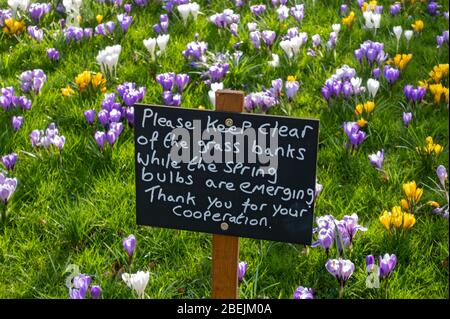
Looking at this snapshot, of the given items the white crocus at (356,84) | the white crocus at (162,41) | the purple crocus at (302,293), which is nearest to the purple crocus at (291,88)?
the white crocus at (356,84)

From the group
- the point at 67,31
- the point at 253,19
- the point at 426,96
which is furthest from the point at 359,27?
the point at 67,31

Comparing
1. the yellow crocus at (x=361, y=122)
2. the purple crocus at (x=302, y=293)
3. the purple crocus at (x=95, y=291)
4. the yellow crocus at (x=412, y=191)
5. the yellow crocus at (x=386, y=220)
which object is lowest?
the purple crocus at (x=95, y=291)

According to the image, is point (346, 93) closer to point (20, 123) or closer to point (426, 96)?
point (426, 96)

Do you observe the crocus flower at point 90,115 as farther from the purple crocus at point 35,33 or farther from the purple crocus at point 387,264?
the purple crocus at point 387,264

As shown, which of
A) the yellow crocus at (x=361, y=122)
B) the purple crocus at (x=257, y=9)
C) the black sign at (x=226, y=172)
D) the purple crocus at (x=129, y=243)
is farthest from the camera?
the purple crocus at (x=257, y=9)

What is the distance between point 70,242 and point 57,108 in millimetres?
1439

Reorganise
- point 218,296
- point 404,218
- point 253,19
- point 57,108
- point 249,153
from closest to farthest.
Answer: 1. point 249,153
2. point 218,296
3. point 404,218
4. point 57,108
5. point 253,19

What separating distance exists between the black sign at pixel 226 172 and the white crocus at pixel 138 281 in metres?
0.29

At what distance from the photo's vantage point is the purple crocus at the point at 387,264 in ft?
10.6

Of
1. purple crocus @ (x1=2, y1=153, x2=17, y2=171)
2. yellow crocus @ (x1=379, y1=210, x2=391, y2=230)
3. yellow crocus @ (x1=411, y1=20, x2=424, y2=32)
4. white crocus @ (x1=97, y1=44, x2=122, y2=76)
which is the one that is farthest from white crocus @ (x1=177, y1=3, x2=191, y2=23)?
yellow crocus @ (x1=379, y1=210, x2=391, y2=230)

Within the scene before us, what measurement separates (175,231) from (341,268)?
889mm

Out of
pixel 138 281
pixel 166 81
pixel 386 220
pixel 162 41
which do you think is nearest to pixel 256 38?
pixel 162 41

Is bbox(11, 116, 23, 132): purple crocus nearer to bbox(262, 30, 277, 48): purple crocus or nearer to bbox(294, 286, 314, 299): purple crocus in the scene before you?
bbox(262, 30, 277, 48): purple crocus

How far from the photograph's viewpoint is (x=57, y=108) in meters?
4.84
